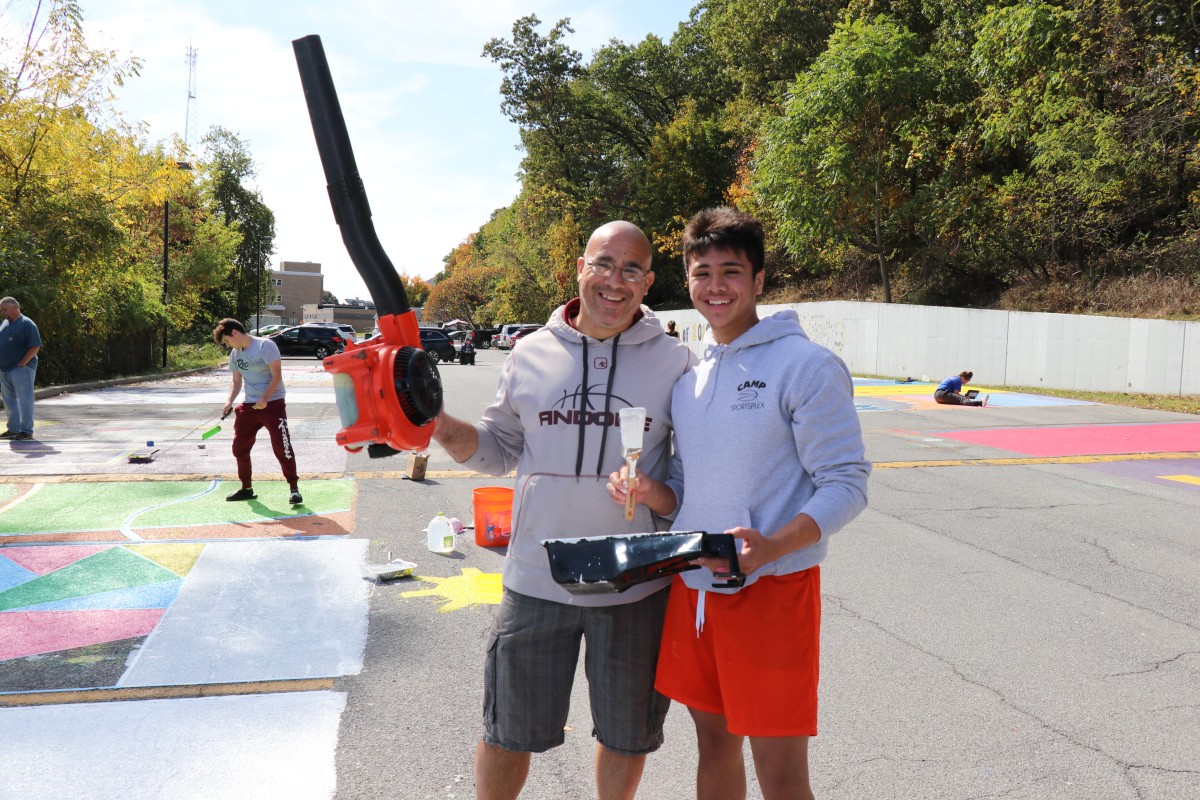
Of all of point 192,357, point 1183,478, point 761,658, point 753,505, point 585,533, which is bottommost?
point 1183,478

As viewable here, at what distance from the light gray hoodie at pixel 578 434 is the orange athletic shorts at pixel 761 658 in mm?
283

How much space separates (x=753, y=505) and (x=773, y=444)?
6.6 inches

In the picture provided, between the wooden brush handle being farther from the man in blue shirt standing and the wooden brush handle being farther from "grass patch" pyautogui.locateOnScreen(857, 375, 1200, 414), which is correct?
"grass patch" pyautogui.locateOnScreen(857, 375, 1200, 414)

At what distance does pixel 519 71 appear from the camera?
50062 mm

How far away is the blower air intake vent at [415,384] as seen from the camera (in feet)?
6.84

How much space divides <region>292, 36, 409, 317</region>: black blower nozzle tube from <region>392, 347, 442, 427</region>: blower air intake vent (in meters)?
0.15

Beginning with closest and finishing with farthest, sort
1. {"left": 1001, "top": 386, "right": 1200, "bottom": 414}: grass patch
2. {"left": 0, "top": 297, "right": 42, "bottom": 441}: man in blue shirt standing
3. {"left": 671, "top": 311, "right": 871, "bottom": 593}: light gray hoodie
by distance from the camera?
1. {"left": 671, "top": 311, "right": 871, "bottom": 593}: light gray hoodie
2. {"left": 0, "top": 297, "right": 42, "bottom": 441}: man in blue shirt standing
3. {"left": 1001, "top": 386, "right": 1200, "bottom": 414}: grass patch

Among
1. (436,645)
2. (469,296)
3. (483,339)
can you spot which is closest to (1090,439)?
(436,645)

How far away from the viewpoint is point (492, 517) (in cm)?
688

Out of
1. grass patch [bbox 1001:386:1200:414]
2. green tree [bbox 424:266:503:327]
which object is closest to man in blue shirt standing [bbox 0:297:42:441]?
grass patch [bbox 1001:386:1200:414]

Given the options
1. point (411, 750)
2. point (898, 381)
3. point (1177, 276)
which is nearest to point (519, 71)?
point (898, 381)

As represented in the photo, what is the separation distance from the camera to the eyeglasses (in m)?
2.52

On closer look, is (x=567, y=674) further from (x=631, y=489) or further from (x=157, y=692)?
(x=157, y=692)

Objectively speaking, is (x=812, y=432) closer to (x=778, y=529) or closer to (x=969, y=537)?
(x=778, y=529)
